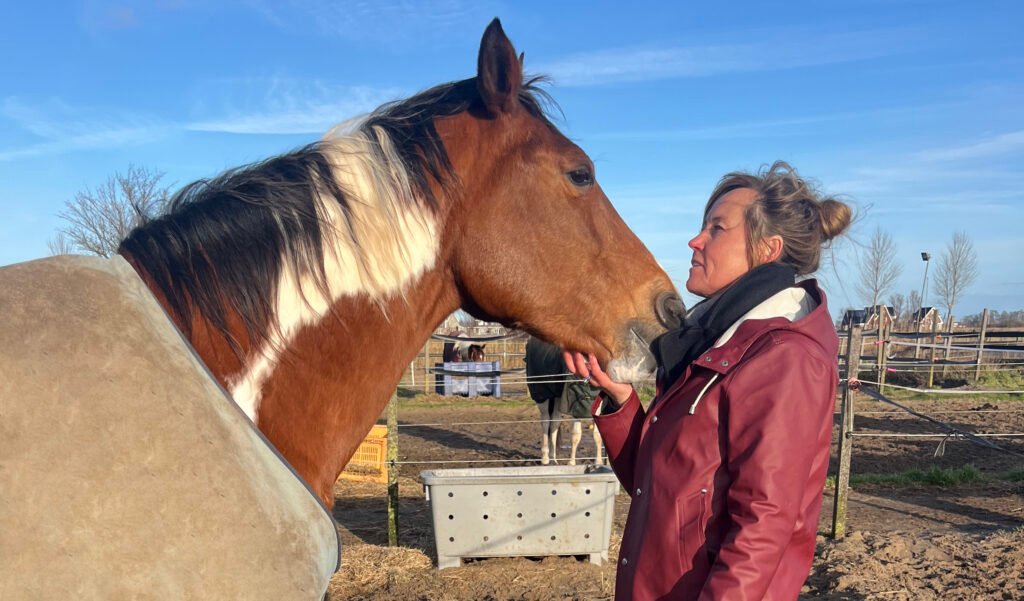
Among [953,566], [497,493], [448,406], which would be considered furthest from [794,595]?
[448,406]

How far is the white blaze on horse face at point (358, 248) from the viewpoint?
5.11 ft

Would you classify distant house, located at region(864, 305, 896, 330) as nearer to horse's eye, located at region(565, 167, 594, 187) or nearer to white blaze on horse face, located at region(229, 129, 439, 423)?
horse's eye, located at region(565, 167, 594, 187)

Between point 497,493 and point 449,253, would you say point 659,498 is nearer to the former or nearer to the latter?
point 449,253

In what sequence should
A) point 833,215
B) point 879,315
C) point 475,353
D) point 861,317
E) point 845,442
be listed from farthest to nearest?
point 879,315 → point 475,353 → point 861,317 → point 845,442 → point 833,215

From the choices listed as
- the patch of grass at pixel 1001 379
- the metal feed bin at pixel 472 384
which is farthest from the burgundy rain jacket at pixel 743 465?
the patch of grass at pixel 1001 379

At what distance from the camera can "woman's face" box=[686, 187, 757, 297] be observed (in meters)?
1.86

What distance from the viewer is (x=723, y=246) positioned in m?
1.88

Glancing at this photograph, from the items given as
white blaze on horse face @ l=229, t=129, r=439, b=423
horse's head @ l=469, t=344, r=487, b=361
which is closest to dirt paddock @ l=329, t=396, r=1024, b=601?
white blaze on horse face @ l=229, t=129, r=439, b=423

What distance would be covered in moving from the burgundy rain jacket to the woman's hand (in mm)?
231

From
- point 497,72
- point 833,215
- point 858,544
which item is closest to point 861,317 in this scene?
point 858,544

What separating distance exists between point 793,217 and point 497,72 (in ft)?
2.90

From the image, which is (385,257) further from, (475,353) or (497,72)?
(475,353)

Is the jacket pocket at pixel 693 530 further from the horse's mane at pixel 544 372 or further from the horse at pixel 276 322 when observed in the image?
the horse's mane at pixel 544 372

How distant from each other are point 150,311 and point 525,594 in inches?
176
